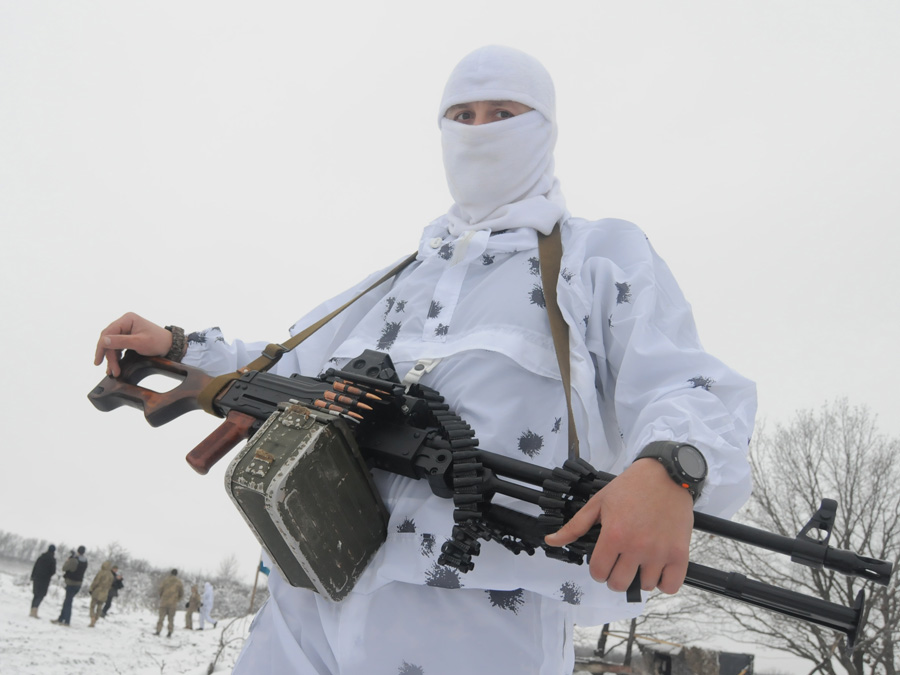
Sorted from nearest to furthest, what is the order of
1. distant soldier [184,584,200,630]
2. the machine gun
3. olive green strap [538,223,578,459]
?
1. the machine gun
2. olive green strap [538,223,578,459]
3. distant soldier [184,584,200,630]

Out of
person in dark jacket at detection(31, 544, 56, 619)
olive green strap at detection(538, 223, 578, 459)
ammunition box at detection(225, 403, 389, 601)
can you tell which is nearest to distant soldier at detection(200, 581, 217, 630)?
person in dark jacket at detection(31, 544, 56, 619)

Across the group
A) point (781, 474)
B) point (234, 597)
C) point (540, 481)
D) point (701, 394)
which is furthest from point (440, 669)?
point (234, 597)

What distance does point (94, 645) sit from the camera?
935 centimetres

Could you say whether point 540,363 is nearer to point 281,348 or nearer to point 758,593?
point 758,593

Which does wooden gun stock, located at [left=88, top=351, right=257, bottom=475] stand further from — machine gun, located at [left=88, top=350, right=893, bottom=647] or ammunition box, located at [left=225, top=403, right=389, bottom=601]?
ammunition box, located at [left=225, top=403, right=389, bottom=601]

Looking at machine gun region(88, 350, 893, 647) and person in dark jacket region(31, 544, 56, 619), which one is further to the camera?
person in dark jacket region(31, 544, 56, 619)

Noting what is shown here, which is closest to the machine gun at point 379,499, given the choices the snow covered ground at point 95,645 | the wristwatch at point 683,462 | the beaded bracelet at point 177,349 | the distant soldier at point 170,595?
the wristwatch at point 683,462

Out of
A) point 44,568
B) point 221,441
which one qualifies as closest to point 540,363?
point 221,441

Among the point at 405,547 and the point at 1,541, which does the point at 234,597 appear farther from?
the point at 405,547

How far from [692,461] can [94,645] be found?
11022 mm

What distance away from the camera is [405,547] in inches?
60.0

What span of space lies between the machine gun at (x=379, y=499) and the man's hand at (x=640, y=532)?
56 millimetres

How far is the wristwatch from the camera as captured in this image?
1.21 m

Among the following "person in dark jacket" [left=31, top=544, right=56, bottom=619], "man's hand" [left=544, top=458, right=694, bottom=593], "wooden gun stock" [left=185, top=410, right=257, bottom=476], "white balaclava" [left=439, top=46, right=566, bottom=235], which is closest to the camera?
"man's hand" [left=544, top=458, right=694, bottom=593]
